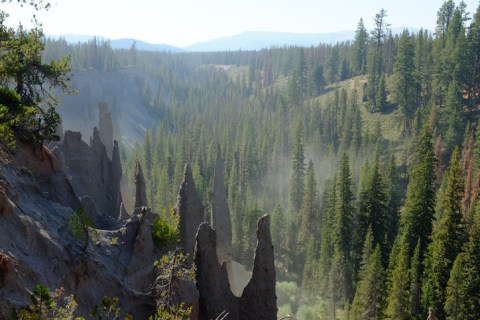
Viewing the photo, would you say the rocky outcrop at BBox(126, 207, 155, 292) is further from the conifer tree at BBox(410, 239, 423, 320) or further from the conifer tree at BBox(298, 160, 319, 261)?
the conifer tree at BBox(298, 160, 319, 261)

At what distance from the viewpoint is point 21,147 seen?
21141mm

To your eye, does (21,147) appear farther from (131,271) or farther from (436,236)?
(436,236)

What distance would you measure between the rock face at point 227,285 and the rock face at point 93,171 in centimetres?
1292

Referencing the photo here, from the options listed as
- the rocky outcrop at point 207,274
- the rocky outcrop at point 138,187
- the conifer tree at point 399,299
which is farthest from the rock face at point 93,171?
the conifer tree at point 399,299

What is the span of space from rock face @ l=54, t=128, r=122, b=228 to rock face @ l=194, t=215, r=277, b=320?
1292 centimetres

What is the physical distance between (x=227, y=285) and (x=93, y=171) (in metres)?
15.9

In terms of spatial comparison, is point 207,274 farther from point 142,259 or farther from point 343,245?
point 343,245

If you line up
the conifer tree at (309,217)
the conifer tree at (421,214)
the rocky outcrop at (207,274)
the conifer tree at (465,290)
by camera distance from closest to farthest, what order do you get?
the rocky outcrop at (207,274), the conifer tree at (465,290), the conifer tree at (421,214), the conifer tree at (309,217)

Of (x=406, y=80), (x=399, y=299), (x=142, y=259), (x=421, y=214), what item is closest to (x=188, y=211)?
(x=142, y=259)

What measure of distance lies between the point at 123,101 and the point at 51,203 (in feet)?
522

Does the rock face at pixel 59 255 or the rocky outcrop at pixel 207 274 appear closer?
the rock face at pixel 59 255

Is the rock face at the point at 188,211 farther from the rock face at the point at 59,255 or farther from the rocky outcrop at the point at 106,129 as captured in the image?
the rocky outcrop at the point at 106,129

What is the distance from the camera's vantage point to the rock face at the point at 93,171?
111ft

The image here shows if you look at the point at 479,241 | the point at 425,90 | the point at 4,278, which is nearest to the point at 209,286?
the point at 4,278
